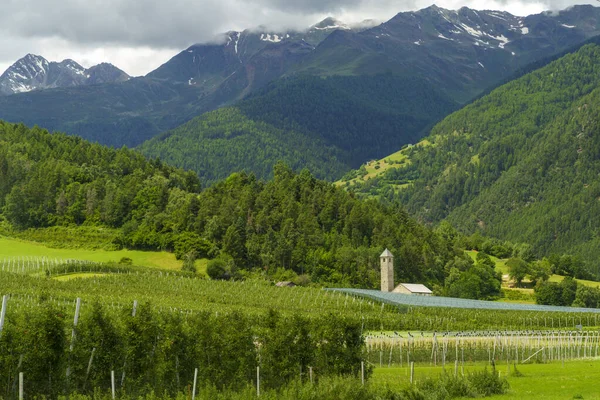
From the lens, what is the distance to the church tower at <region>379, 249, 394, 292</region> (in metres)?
147

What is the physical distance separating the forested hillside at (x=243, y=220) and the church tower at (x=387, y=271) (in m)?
3.62

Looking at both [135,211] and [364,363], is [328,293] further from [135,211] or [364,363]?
[364,363]

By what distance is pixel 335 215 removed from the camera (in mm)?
170750

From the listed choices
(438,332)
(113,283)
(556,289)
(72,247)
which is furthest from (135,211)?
(438,332)

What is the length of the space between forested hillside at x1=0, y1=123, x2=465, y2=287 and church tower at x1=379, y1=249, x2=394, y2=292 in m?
3.62

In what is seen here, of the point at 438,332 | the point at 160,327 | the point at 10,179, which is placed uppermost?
the point at 10,179

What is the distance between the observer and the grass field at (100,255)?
Result: 146 m

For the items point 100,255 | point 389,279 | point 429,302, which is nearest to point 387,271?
point 389,279

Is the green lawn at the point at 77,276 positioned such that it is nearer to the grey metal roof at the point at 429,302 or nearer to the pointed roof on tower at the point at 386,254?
the grey metal roof at the point at 429,302

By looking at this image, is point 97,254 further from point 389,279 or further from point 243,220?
point 389,279

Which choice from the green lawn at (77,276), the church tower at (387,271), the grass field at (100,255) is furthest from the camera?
the church tower at (387,271)

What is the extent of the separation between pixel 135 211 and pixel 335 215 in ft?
130

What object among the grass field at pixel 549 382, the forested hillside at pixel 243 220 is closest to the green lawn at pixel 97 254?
the forested hillside at pixel 243 220

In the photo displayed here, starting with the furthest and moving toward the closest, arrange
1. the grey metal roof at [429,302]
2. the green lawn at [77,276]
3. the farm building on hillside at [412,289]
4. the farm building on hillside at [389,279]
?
the farm building on hillside at [389,279]
the farm building on hillside at [412,289]
the green lawn at [77,276]
the grey metal roof at [429,302]
